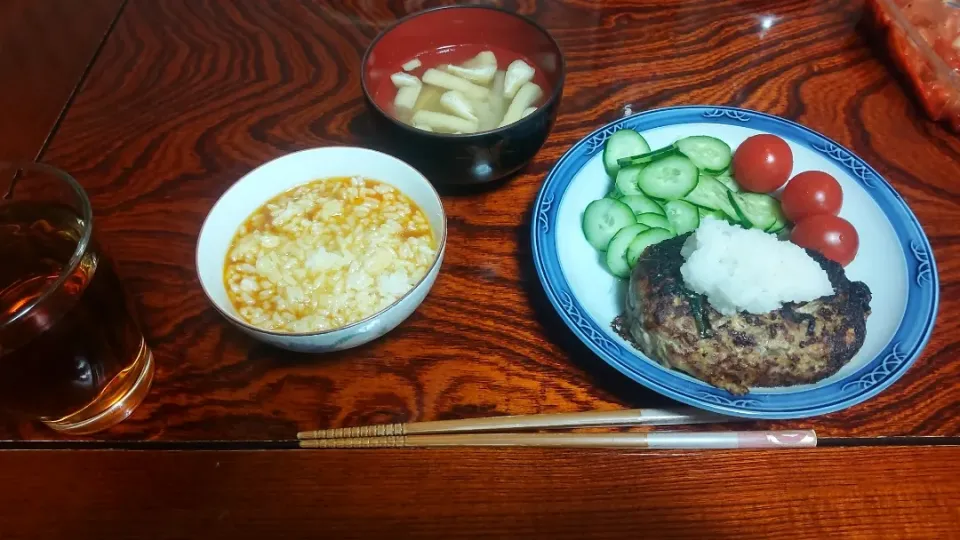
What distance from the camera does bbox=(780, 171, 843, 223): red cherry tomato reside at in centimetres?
149

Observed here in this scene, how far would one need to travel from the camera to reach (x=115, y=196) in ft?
5.49

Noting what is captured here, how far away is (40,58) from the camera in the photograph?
6.80 feet

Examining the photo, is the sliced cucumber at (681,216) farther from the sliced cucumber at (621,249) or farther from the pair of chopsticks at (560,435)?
the pair of chopsticks at (560,435)

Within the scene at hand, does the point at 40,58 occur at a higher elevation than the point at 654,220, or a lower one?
lower

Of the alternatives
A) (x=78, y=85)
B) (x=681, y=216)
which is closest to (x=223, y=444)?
(x=681, y=216)

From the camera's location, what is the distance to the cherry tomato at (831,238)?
1.42m

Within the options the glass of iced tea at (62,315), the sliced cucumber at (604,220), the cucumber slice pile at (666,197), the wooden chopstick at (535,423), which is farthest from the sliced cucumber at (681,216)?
the glass of iced tea at (62,315)

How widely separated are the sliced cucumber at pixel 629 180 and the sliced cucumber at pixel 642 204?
0.06 ft

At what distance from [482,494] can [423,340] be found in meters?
0.36

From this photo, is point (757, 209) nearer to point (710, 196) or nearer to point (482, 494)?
point (710, 196)

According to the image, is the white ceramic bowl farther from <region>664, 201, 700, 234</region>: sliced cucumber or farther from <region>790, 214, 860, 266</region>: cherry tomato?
<region>790, 214, 860, 266</region>: cherry tomato

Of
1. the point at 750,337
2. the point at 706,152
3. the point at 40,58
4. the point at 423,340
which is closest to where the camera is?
the point at 750,337

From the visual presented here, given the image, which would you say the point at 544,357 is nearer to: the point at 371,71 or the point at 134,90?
the point at 371,71

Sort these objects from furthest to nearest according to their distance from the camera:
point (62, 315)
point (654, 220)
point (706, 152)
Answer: point (706, 152) → point (654, 220) → point (62, 315)
